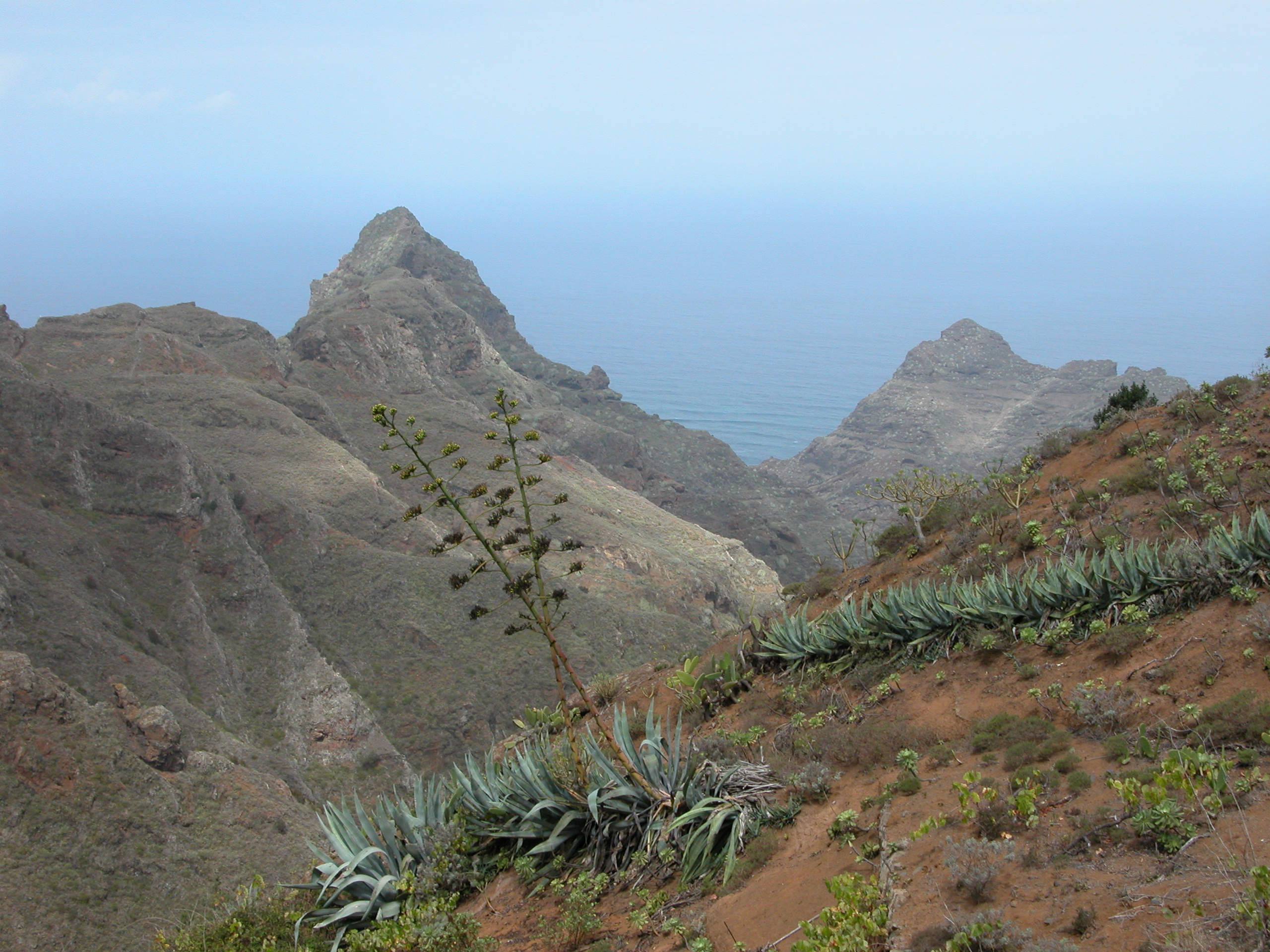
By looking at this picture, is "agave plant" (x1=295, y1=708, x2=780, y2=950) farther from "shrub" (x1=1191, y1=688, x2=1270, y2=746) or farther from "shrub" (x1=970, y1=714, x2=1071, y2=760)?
"shrub" (x1=1191, y1=688, x2=1270, y2=746)

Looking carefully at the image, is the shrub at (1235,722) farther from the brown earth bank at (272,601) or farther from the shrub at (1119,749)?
the brown earth bank at (272,601)

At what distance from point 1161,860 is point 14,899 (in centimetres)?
1804

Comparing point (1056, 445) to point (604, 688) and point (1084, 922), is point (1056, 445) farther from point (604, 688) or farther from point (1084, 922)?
point (1084, 922)

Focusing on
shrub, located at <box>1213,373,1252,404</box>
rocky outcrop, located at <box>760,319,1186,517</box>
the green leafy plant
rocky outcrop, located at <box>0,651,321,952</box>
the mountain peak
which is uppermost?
the green leafy plant

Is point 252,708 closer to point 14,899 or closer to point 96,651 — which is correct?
point 96,651

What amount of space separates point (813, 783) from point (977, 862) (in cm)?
183

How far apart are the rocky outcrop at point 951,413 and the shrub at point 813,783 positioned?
8892cm

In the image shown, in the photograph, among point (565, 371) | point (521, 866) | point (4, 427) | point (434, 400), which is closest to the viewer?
point (521, 866)

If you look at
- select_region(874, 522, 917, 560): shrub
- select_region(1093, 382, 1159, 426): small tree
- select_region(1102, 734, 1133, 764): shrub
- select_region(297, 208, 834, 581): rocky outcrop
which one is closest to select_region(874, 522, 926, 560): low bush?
select_region(874, 522, 917, 560): shrub

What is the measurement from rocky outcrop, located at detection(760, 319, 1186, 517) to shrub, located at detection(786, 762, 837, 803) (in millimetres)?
88920

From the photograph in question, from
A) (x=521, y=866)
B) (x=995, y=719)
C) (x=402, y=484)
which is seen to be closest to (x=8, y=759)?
(x=521, y=866)

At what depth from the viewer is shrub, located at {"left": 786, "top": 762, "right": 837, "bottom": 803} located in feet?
20.5

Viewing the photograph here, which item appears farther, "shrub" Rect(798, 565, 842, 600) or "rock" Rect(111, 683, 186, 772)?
"rock" Rect(111, 683, 186, 772)

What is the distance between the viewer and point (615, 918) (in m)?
5.62
